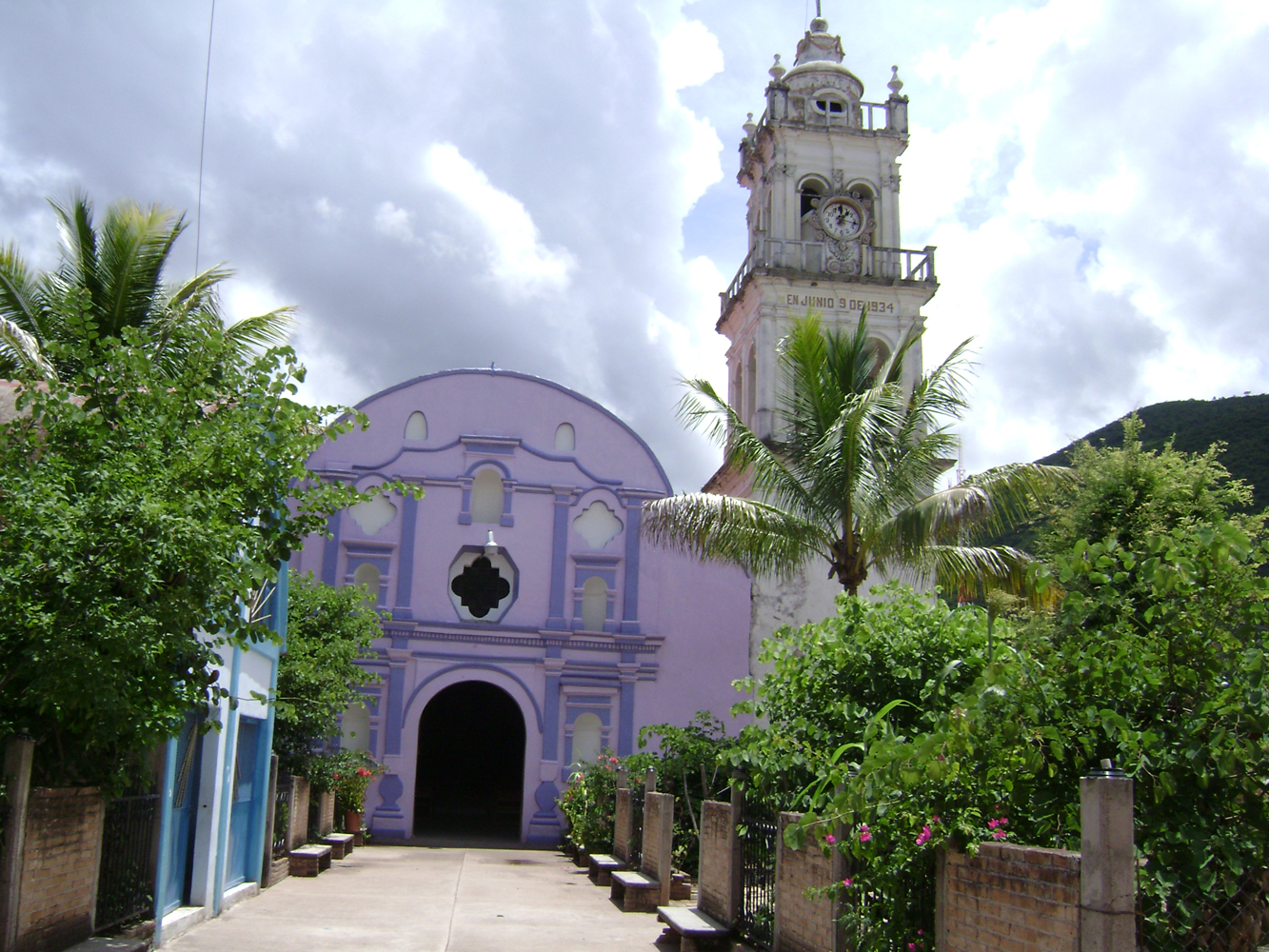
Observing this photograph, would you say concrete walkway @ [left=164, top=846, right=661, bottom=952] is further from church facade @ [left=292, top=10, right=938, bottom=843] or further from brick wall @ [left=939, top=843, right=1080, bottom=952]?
brick wall @ [left=939, top=843, right=1080, bottom=952]

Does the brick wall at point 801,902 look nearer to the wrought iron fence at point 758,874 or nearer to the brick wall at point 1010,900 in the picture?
the wrought iron fence at point 758,874

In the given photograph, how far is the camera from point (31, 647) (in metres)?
7.35

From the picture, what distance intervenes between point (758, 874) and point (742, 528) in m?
5.97

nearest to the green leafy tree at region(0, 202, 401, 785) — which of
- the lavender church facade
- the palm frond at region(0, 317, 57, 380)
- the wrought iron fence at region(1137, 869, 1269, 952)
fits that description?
the palm frond at region(0, 317, 57, 380)

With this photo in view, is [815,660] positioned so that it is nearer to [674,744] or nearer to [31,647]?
[31,647]

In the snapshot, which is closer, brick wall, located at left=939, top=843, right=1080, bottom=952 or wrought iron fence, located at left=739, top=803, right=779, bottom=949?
brick wall, located at left=939, top=843, right=1080, bottom=952

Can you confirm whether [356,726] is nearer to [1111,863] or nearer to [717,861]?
[717,861]

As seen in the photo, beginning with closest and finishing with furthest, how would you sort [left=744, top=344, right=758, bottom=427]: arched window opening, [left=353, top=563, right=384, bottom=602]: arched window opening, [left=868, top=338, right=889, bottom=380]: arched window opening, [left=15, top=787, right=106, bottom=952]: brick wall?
[left=15, top=787, right=106, bottom=952]: brick wall, [left=868, top=338, right=889, bottom=380]: arched window opening, [left=353, top=563, right=384, bottom=602]: arched window opening, [left=744, top=344, right=758, bottom=427]: arched window opening

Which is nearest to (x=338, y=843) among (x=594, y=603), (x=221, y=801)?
(x=594, y=603)

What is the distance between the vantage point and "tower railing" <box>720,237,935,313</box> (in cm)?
2414

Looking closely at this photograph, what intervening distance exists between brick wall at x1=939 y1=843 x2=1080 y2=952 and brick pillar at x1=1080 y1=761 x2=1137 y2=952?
8.6 inches

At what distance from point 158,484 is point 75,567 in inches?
32.4

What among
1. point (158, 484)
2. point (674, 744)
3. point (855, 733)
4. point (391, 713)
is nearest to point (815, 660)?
point (855, 733)

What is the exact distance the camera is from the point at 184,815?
11328mm
